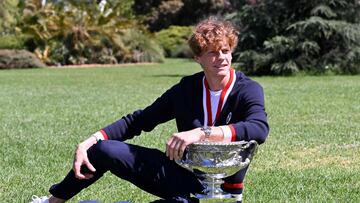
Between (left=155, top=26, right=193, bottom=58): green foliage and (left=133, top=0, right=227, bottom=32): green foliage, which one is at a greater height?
(left=133, top=0, right=227, bottom=32): green foliage

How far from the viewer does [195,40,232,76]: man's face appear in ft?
12.1

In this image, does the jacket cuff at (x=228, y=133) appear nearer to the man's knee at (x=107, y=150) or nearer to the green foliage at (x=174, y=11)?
the man's knee at (x=107, y=150)

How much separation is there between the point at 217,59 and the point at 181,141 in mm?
593

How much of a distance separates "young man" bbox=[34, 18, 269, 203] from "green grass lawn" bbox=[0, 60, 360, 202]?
1096 mm

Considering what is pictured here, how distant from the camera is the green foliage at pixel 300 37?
70.3 feet

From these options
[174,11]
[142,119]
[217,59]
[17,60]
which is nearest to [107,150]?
[142,119]

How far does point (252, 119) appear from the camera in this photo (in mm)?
3645

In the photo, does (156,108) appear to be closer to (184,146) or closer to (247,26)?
(184,146)

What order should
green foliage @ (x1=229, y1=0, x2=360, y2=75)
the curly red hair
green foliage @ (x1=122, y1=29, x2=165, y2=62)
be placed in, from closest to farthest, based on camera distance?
1. the curly red hair
2. green foliage @ (x1=229, y1=0, x2=360, y2=75)
3. green foliage @ (x1=122, y1=29, x2=165, y2=62)

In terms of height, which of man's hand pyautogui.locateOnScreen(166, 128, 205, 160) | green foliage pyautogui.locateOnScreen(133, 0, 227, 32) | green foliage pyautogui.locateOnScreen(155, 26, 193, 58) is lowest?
green foliage pyautogui.locateOnScreen(155, 26, 193, 58)

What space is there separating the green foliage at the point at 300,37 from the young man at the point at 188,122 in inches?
696

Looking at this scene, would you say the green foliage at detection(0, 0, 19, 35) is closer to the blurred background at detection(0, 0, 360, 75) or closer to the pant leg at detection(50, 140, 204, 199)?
the blurred background at detection(0, 0, 360, 75)

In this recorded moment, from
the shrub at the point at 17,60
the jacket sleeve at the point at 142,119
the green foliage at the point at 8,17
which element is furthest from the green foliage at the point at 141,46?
the jacket sleeve at the point at 142,119

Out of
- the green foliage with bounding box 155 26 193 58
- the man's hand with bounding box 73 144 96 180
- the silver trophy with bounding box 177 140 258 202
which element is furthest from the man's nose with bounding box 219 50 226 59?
the green foliage with bounding box 155 26 193 58
